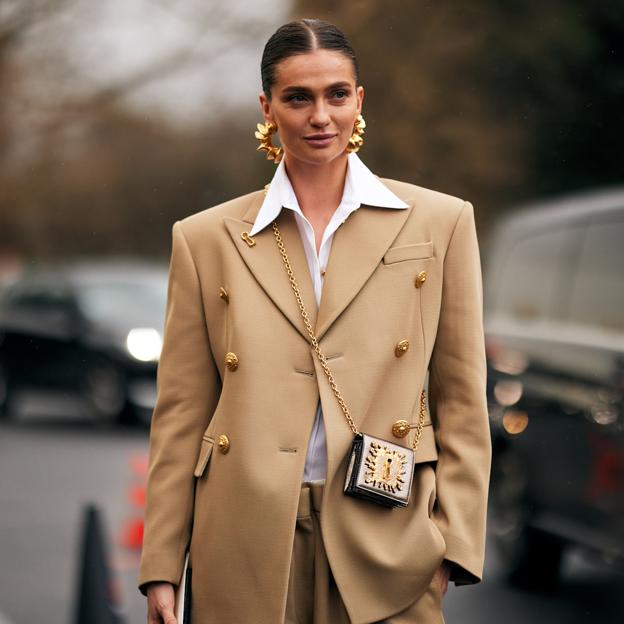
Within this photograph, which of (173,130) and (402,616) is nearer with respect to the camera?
(402,616)

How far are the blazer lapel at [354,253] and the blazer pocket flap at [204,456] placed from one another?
32cm

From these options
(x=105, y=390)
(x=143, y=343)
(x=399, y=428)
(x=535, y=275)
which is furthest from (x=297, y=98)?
(x=105, y=390)

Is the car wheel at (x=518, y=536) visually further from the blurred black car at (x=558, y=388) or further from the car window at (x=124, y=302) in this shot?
the car window at (x=124, y=302)

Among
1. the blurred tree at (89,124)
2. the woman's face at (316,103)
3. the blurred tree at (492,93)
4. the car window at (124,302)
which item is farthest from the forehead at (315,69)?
the car window at (124,302)

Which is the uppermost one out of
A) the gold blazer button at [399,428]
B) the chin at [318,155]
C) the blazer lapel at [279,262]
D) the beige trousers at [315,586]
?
the chin at [318,155]

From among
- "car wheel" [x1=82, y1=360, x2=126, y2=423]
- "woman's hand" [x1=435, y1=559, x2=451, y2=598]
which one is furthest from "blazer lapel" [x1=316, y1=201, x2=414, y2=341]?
"car wheel" [x1=82, y1=360, x2=126, y2=423]

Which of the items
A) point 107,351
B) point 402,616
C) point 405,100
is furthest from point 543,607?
point 107,351

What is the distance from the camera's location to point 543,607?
606 cm

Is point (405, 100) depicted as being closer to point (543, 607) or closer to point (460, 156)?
point (460, 156)

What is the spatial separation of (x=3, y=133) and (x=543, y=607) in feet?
23.5

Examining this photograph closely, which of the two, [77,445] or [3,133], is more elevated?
[3,133]

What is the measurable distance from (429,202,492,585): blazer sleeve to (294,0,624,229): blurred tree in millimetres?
3828

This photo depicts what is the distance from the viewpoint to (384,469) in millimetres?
2469

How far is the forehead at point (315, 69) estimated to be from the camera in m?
2.55
